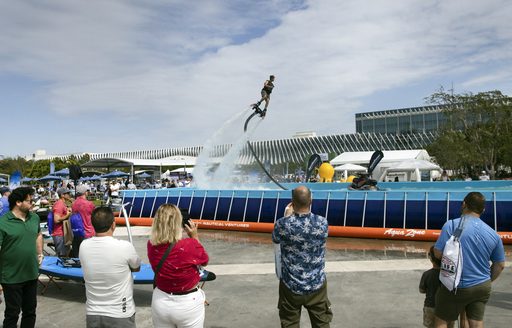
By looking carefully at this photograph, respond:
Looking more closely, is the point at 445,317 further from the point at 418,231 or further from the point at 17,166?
the point at 17,166

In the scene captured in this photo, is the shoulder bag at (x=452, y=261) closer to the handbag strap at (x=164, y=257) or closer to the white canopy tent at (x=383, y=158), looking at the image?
A: the handbag strap at (x=164, y=257)

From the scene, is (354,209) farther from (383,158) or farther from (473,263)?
(383,158)

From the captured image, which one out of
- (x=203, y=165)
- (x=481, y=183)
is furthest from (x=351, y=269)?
(x=481, y=183)

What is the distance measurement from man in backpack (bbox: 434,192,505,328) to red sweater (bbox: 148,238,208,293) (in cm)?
230

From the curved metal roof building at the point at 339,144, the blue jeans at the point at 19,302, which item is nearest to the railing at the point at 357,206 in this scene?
the blue jeans at the point at 19,302

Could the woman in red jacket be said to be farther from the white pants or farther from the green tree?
the green tree

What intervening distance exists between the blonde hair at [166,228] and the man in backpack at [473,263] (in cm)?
245

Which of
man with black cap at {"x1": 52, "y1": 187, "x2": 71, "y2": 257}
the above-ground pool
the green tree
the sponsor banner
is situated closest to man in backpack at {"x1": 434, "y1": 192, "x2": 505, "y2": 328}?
man with black cap at {"x1": 52, "y1": 187, "x2": 71, "y2": 257}

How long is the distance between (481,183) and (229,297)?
70.3ft

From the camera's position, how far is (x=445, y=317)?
13.5 feet

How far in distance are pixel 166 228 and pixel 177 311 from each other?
66 centimetres

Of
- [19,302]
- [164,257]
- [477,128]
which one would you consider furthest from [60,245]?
[477,128]

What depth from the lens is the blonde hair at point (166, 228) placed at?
3646 mm

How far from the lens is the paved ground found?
6.15m
